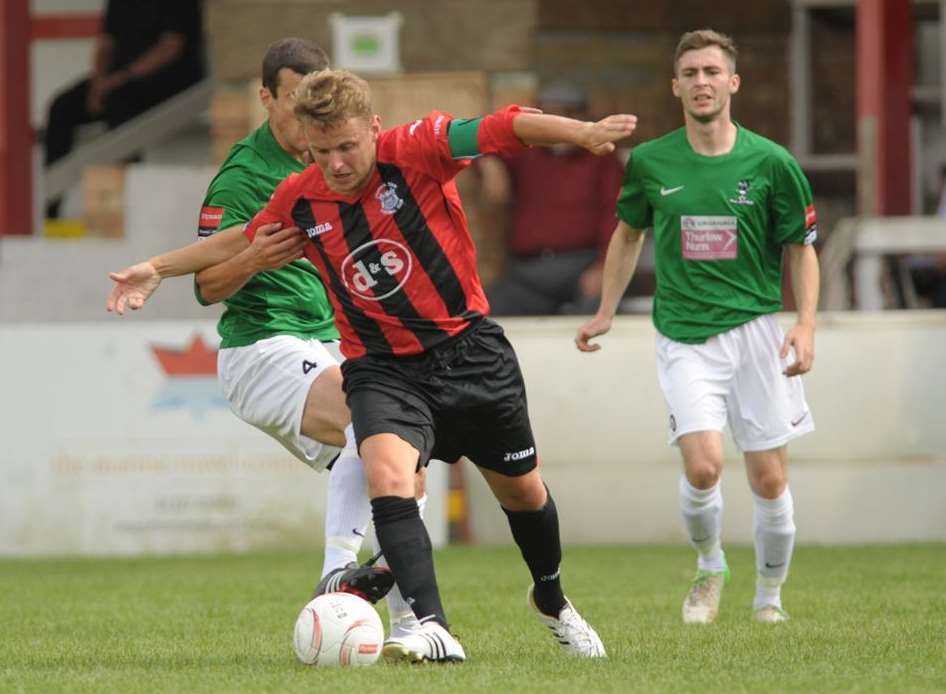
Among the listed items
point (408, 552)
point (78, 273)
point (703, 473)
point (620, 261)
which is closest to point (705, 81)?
point (620, 261)

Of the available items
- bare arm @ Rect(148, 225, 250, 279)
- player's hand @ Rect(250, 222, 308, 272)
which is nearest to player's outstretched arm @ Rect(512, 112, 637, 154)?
player's hand @ Rect(250, 222, 308, 272)

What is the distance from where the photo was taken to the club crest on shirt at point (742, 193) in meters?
8.39

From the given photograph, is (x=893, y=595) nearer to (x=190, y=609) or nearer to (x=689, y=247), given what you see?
(x=689, y=247)

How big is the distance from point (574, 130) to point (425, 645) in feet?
5.21

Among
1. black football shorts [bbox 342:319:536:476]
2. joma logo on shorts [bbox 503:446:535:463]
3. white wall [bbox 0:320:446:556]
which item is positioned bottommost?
white wall [bbox 0:320:446:556]

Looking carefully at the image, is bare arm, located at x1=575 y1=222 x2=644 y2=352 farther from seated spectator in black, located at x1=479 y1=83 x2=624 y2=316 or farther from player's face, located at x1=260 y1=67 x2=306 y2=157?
seated spectator in black, located at x1=479 y1=83 x2=624 y2=316

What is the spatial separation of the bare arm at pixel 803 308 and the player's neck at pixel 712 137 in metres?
0.48

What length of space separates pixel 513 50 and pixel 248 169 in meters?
8.34

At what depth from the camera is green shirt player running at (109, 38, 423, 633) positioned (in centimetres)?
720

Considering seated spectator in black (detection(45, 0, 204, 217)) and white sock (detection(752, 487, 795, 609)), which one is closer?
white sock (detection(752, 487, 795, 609))

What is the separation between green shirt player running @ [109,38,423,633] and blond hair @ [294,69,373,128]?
2.93ft

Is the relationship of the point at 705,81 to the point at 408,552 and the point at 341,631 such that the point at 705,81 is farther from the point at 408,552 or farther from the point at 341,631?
the point at 341,631

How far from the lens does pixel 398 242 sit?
6594mm

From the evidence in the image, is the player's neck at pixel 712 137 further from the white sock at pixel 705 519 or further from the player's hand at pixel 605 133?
the player's hand at pixel 605 133
